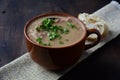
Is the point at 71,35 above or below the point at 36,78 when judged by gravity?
above

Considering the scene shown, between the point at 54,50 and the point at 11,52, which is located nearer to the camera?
the point at 54,50

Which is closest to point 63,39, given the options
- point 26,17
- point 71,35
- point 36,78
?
point 71,35

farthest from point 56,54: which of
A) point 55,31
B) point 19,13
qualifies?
point 19,13

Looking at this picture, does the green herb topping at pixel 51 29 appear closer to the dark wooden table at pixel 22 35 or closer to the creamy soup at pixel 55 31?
the creamy soup at pixel 55 31

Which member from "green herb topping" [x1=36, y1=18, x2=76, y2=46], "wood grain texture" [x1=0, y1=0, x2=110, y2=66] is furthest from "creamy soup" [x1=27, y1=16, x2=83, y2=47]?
"wood grain texture" [x1=0, y1=0, x2=110, y2=66]

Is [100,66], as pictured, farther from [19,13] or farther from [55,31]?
[19,13]

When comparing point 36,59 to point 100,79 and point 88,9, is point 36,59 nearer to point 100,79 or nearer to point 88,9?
point 100,79
